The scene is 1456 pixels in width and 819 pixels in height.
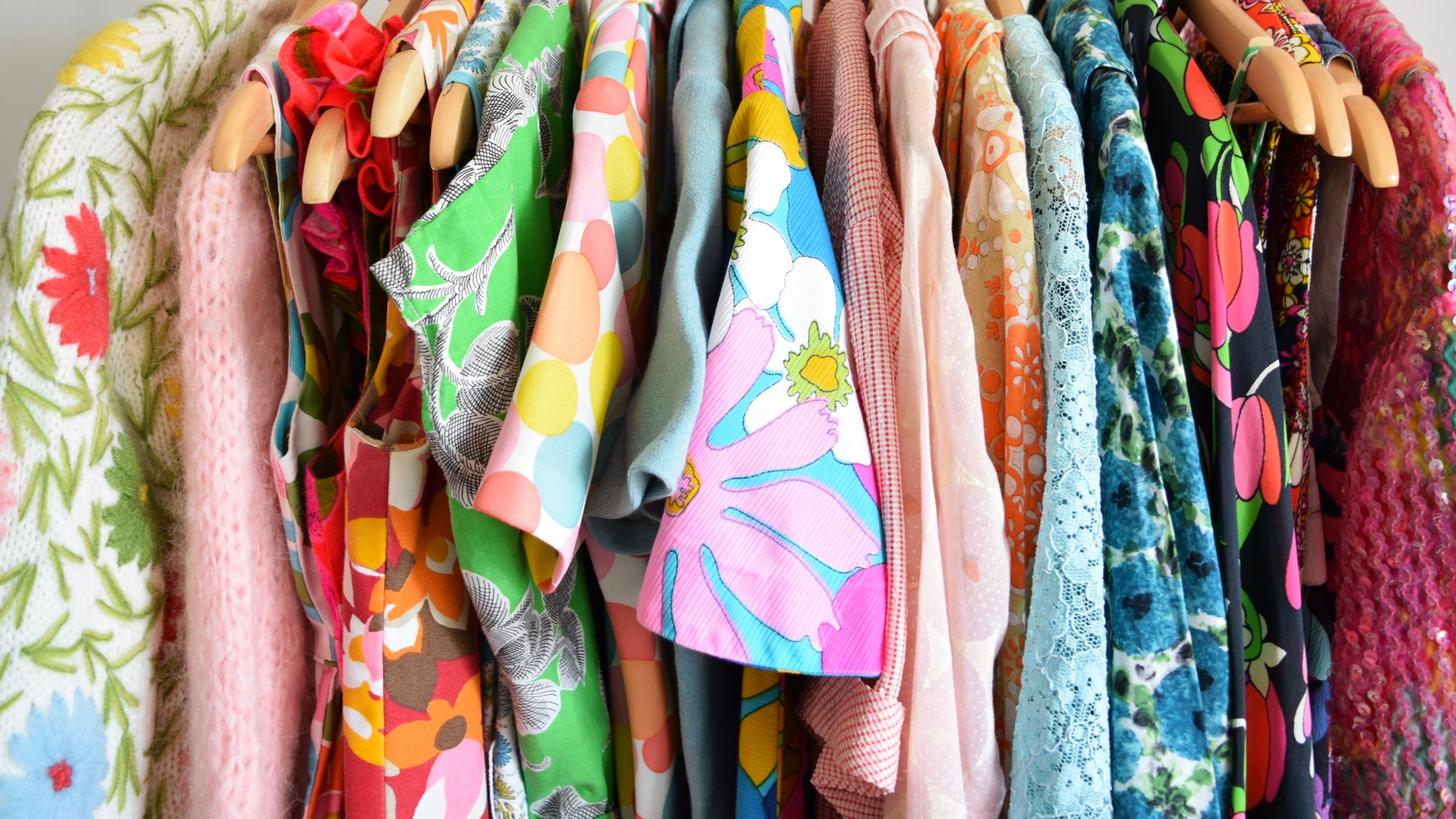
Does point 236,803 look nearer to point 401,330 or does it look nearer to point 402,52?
point 401,330

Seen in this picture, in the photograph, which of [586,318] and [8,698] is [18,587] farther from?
[586,318]

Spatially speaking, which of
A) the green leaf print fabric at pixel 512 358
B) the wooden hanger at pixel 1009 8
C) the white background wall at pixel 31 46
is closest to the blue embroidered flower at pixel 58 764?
the green leaf print fabric at pixel 512 358

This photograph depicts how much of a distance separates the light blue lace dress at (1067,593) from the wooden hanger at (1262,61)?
0.13 metres

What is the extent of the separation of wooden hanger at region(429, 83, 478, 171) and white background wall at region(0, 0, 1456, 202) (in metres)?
0.51

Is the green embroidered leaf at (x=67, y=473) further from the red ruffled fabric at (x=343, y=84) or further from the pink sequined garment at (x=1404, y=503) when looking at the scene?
the pink sequined garment at (x=1404, y=503)

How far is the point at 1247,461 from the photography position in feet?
1.50

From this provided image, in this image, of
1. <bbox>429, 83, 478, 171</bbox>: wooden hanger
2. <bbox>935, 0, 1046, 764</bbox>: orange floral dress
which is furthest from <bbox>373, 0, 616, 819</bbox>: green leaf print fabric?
<bbox>935, 0, 1046, 764</bbox>: orange floral dress

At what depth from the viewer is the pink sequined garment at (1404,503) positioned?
1.47ft

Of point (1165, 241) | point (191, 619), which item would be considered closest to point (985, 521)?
point (1165, 241)

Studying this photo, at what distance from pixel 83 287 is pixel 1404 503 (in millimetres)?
772

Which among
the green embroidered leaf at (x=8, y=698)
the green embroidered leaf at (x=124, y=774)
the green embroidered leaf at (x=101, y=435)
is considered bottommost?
the green embroidered leaf at (x=124, y=774)

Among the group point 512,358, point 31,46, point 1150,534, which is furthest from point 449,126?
point 31,46

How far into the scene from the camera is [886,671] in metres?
0.41

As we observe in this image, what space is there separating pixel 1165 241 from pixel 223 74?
2.07ft
